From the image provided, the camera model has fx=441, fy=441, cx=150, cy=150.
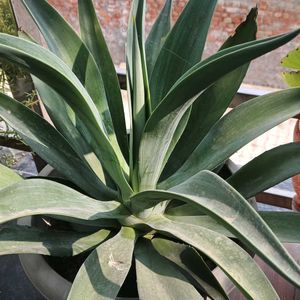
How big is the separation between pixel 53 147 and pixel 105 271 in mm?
212

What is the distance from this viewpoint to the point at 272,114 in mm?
574

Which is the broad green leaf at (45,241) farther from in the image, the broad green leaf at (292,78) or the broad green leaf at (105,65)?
the broad green leaf at (292,78)

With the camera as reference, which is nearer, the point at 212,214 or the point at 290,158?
the point at 212,214

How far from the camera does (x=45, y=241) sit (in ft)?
1.86

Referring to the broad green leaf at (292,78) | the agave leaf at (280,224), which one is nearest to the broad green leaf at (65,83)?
the agave leaf at (280,224)

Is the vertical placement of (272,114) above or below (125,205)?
above

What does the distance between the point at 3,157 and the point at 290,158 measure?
867mm

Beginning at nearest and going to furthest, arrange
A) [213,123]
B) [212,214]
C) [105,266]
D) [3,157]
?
[212,214]
[105,266]
[213,123]
[3,157]

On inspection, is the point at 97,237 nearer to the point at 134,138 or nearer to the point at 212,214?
the point at 134,138

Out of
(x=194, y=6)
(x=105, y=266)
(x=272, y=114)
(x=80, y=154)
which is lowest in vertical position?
(x=105, y=266)

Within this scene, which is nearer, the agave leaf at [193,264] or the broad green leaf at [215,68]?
the broad green leaf at [215,68]

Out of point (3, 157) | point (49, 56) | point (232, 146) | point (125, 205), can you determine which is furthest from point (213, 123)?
point (3, 157)

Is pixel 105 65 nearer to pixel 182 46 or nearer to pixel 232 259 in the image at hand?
pixel 182 46

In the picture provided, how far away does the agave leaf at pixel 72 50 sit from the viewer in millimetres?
581
